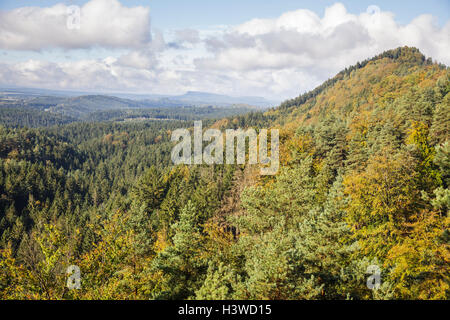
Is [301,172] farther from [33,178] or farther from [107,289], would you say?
[33,178]

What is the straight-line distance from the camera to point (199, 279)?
15.5 meters

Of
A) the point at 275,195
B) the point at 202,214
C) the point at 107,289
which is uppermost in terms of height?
the point at 275,195

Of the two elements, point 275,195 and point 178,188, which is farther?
point 178,188

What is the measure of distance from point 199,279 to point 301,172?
14.0 metres

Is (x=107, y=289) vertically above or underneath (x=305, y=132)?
underneath
